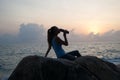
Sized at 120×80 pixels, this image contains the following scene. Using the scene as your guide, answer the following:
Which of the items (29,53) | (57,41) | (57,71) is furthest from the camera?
(29,53)

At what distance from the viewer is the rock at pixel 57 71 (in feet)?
21.5

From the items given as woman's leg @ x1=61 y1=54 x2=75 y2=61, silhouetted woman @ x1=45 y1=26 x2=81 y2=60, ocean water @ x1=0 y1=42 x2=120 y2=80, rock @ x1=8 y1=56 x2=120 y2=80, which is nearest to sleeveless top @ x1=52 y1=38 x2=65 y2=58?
silhouetted woman @ x1=45 y1=26 x2=81 y2=60

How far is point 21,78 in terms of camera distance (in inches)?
264

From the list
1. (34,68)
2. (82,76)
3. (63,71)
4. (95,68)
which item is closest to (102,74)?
(95,68)

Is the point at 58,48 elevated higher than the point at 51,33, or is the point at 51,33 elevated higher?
the point at 51,33

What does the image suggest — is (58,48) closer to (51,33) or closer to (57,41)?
(57,41)

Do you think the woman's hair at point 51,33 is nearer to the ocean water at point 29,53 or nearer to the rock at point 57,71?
the rock at point 57,71

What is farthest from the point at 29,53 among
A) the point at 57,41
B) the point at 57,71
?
the point at 57,71

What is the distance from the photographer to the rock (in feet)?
21.5

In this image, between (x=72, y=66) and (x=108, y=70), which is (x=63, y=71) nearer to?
(x=72, y=66)

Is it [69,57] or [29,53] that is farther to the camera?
[29,53]

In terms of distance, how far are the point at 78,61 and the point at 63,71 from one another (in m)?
0.75

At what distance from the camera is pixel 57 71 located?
656cm

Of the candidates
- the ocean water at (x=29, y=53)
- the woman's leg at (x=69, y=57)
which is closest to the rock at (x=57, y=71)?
the woman's leg at (x=69, y=57)
